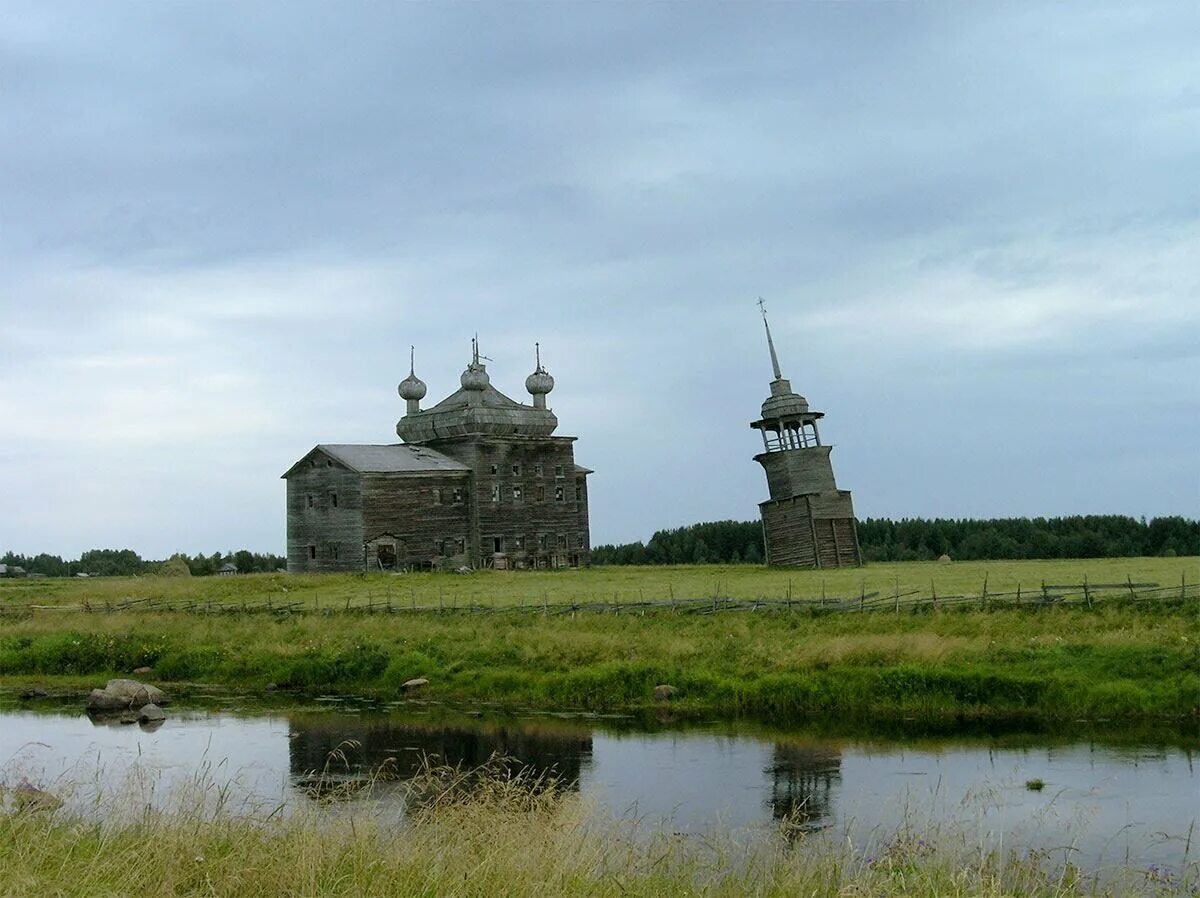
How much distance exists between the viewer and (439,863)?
9125mm

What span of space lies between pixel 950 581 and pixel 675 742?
21323mm

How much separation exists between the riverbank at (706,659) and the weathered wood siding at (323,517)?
1969 cm

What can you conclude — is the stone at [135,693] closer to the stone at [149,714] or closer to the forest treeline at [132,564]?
the stone at [149,714]

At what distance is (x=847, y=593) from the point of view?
121 feet

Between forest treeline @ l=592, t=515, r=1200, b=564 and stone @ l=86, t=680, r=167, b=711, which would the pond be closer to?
stone @ l=86, t=680, r=167, b=711

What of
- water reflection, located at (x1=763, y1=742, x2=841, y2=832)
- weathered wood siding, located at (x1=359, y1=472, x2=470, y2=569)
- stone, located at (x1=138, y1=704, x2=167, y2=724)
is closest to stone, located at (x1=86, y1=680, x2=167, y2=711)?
stone, located at (x1=138, y1=704, x2=167, y2=724)

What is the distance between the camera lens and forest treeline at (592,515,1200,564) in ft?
256

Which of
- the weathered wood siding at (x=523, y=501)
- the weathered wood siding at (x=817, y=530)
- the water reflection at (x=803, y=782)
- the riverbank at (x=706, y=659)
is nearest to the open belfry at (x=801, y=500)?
the weathered wood siding at (x=817, y=530)

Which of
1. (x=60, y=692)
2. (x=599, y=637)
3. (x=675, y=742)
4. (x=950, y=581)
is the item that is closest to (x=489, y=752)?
(x=675, y=742)

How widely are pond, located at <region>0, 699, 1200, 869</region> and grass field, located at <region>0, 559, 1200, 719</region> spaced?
6.39 ft

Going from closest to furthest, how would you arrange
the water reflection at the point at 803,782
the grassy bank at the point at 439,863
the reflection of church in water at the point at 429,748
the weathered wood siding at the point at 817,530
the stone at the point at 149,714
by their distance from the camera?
the grassy bank at the point at 439,863
the water reflection at the point at 803,782
the reflection of church in water at the point at 429,748
the stone at the point at 149,714
the weathered wood siding at the point at 817,530

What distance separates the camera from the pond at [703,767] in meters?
14.3

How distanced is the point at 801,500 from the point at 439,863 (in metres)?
48.0

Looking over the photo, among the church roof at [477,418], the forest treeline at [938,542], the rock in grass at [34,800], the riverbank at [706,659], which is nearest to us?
the rock in grass at [34,800]
